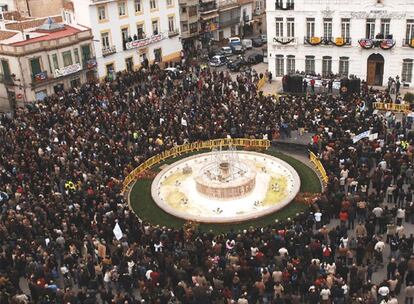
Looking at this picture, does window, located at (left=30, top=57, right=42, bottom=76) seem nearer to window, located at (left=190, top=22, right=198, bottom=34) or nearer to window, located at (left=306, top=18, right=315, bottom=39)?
window, located at (left=190, top=22, right=198, bottom=34)

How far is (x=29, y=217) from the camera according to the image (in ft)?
82.3

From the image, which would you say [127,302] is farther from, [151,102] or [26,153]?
[151,102]

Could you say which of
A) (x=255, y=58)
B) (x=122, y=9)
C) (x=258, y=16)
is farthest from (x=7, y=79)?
(x=258, y=16)

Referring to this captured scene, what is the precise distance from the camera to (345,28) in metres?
45.5

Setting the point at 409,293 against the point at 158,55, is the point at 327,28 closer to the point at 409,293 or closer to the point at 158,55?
the point at 158,55

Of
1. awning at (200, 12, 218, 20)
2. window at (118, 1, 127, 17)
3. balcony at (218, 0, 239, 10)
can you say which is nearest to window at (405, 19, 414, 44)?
window at (118, 1, 127, 17)

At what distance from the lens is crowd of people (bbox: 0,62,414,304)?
2012 centimetres

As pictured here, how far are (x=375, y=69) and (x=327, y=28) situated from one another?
5566 millimetres

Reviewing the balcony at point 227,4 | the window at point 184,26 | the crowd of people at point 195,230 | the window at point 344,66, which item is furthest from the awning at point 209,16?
the crowd of people at point 195,230

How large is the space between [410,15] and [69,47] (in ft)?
98.3

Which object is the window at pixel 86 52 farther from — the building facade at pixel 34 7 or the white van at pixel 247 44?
the white van at pixel 247 44

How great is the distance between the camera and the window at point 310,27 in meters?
46.4

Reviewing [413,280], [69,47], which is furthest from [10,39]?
[413,280]

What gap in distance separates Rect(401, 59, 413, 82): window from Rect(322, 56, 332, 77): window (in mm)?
6280
